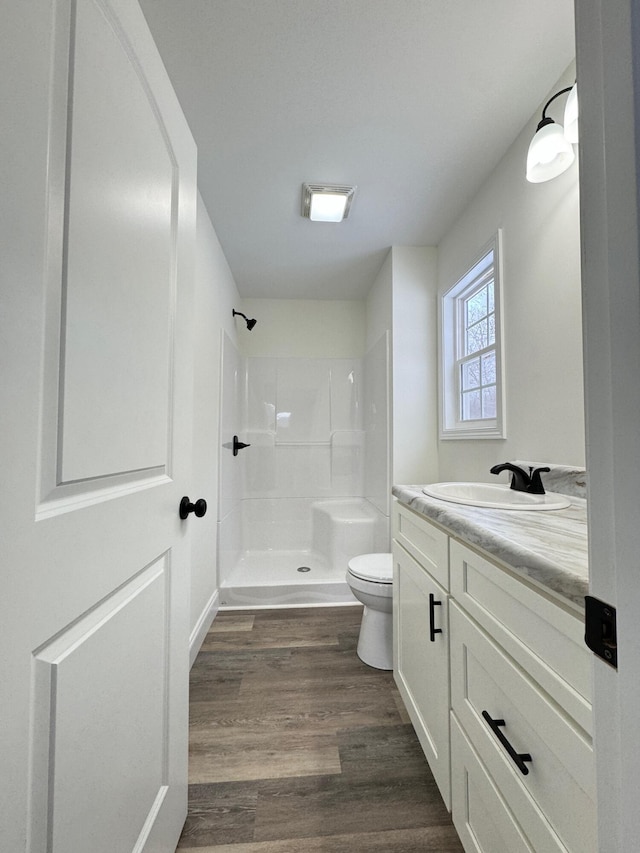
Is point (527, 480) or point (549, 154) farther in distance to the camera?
point (527, 480)

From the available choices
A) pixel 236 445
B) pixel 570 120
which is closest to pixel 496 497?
pixel 570 120

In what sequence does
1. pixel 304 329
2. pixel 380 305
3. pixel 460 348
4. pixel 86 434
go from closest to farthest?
pixel 86 434 < pixel 460 348 < pixel 380 305 < pixel 304 329

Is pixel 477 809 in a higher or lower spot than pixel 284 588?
higher

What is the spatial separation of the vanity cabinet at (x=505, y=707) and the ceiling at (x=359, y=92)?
61.4 inches

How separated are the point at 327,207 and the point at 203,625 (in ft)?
7.87

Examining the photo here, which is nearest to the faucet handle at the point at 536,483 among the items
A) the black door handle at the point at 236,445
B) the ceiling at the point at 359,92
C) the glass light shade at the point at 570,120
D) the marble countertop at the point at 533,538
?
the marble countertop at the point at 533,538

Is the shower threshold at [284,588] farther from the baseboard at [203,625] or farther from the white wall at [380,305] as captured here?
the white wall at [380,305]

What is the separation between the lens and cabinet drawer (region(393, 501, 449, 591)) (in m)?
1.02

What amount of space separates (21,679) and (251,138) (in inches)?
75.0

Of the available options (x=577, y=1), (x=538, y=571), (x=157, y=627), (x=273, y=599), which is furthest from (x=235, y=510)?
(x=577, y=1)

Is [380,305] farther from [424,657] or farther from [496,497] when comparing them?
[424,657]

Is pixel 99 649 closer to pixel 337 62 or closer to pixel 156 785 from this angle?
pixel 156 785

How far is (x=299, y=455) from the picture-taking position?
3.42 metres

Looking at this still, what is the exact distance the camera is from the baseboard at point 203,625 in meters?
1.82
